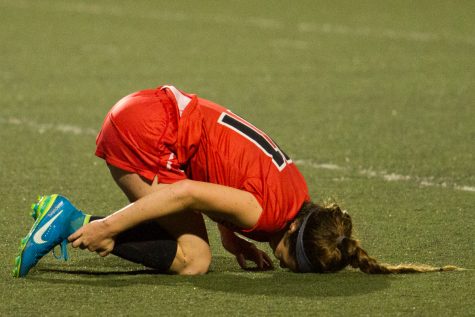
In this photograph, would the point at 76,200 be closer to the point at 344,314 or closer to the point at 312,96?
the point at 344,314

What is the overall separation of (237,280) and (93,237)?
0.57 meters

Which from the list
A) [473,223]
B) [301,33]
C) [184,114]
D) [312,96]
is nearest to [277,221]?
[184,114]

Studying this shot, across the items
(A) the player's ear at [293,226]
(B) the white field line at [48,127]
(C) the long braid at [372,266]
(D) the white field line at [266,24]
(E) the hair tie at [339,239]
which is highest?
(D) the white field line at [266,24]

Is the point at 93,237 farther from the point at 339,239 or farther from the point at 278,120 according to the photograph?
the point at 278,120

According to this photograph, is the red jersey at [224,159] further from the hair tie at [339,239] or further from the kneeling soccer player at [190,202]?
the hair tie at [339,239]

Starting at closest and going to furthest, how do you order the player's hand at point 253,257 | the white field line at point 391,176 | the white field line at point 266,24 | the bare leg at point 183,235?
the bare leg at point 183,235
the player's hand at point 253,257
the white field line at point 391,176
the white field line at point 266,24

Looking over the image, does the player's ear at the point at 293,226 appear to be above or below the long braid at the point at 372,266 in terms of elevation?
above

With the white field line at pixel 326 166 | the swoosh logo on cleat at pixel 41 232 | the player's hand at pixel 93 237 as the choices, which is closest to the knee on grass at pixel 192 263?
the player's hand at pixel 93 237

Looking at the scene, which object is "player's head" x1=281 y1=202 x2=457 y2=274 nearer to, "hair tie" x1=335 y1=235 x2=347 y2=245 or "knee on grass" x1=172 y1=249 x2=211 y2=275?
"hair tie" x1=335 y1=235 x2=347 y2=245

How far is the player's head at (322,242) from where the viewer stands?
4.34 m

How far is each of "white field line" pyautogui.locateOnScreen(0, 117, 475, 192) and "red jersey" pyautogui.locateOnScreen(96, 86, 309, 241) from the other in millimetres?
1888

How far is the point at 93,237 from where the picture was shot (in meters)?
4.39

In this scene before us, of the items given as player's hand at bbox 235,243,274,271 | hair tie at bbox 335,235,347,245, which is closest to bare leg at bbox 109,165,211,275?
player's hand at bbox 235,243,274,271

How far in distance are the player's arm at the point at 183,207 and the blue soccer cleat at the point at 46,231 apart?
0.12 m
